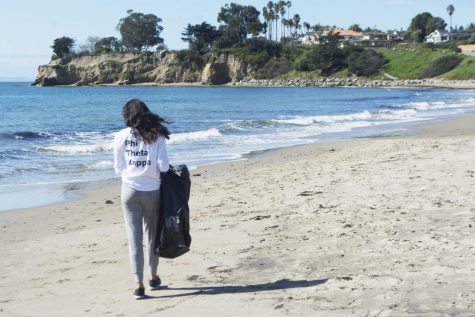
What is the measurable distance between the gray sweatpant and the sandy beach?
1.13ft

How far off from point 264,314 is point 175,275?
1.60 m

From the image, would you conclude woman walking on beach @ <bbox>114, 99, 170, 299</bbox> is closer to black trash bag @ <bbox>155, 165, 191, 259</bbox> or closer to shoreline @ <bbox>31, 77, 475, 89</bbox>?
black trash bag @ <bbox>155, 165, 191, 259</bbox>

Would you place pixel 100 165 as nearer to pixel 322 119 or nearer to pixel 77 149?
pixel 77 149

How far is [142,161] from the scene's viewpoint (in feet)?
18.7

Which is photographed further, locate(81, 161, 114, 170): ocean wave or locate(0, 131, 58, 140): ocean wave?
locate(0, 131, 58, 140): ocean wave

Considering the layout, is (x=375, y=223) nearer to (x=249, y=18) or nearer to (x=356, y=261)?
(x=356, y=261)

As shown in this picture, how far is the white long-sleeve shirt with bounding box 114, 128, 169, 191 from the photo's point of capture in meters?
5.70

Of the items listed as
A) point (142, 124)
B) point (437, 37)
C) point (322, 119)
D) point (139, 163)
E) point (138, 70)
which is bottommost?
point (322, 119)

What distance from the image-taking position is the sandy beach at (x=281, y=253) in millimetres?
5355

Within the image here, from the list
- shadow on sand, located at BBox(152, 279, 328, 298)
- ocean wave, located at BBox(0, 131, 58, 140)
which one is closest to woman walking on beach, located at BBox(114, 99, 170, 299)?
shadow on sand, located at BBox(152, 279, 328, 298)

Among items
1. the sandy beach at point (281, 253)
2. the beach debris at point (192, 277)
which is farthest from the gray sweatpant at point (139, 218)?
the beach debris at point (192, 277)

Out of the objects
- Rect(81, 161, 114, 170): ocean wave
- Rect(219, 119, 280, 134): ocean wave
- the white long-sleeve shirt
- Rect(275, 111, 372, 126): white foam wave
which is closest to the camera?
the white long-sleeve shirt

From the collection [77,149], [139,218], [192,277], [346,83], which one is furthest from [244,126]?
[346,83]

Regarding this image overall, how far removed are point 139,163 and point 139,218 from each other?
18.9 inches
